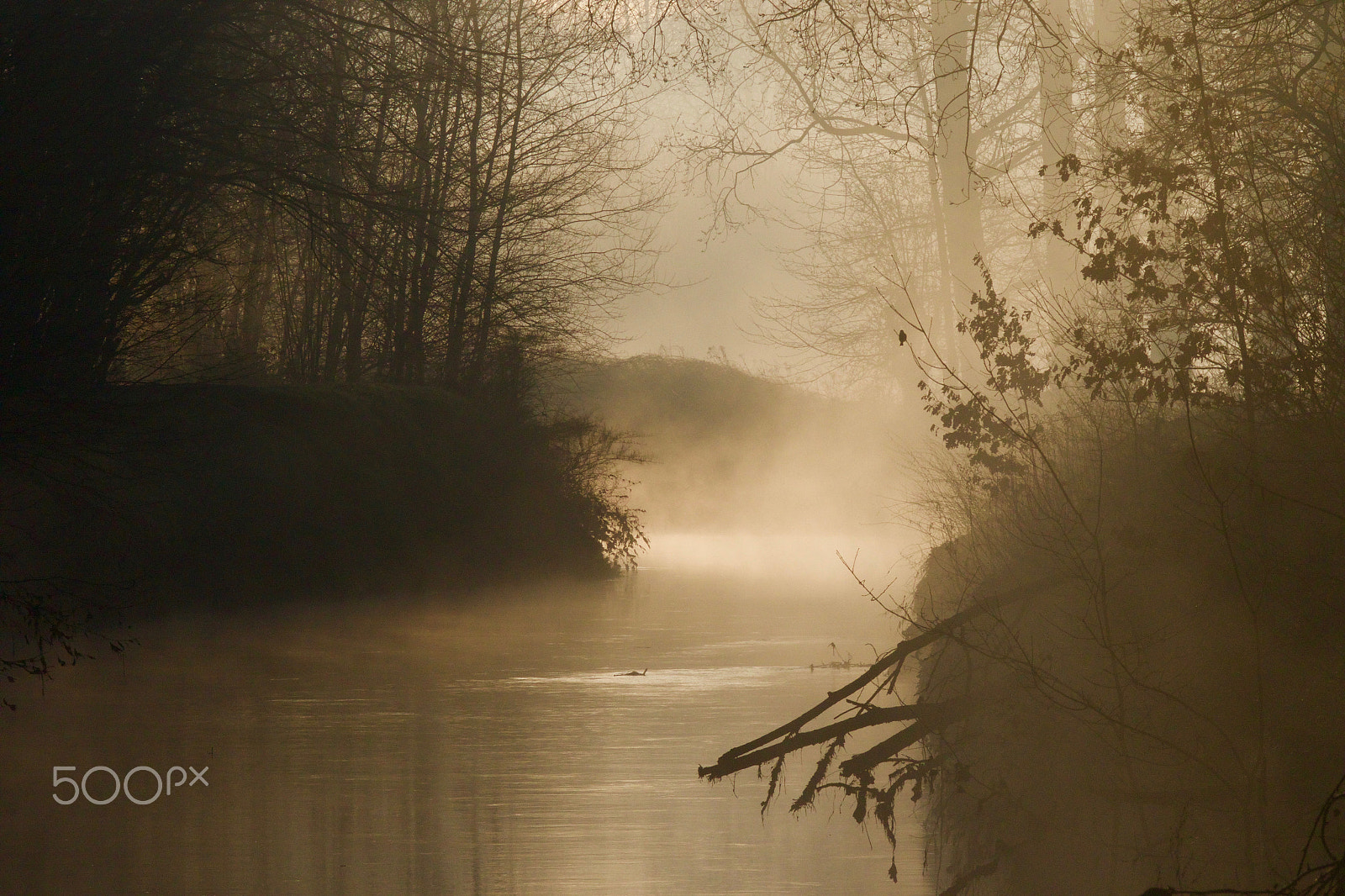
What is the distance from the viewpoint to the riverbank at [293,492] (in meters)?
11.2

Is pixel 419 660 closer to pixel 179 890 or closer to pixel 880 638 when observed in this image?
pixel 880 638

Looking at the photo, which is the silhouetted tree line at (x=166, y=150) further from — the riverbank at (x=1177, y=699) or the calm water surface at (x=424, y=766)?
the riverbank at (x=1177, y=699)

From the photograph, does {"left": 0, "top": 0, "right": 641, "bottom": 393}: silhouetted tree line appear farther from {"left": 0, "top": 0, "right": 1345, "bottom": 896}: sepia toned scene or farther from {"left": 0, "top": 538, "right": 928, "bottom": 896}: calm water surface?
{"left": 0, "top": 538, "right": 928, "bottom": 896}: calm water surface

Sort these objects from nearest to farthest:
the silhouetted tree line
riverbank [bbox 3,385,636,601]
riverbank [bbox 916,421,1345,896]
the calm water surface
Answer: riverbank [bbox 916,421,1345,896], the calm water surface, the silhouetted tree line, riverbank [bbox 3,385,636,601]

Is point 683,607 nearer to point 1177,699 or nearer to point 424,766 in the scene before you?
point 424,766

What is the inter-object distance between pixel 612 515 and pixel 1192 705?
1697cm

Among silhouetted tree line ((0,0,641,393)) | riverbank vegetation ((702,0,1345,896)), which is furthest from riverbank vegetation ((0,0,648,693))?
riverbank vegetation ((702,0,1345,896))

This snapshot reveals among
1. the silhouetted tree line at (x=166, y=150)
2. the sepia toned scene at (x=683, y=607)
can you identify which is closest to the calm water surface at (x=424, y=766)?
the sepia toned scene at (x=683, y=607)

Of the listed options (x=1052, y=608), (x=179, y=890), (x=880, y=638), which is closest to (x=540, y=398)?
(x=880, y=638)

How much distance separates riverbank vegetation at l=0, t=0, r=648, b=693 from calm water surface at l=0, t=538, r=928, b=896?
0.90m

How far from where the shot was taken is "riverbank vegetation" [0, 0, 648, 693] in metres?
8.18

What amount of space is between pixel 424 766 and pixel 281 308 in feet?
67.9

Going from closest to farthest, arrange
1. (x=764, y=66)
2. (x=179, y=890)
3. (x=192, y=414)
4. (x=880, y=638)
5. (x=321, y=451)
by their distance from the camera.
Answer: (x=179, y=890), (x=880, y=638), (x=192, y=414), (x=321, y=451), (x=764, y=66)

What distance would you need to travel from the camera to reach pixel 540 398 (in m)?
24.2
